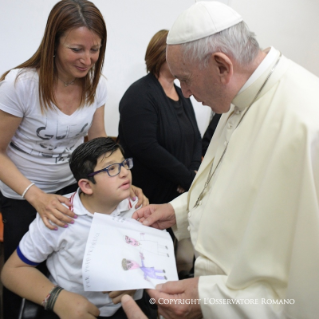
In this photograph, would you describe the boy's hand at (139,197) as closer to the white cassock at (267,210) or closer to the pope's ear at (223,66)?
the white cassock at (267,210)

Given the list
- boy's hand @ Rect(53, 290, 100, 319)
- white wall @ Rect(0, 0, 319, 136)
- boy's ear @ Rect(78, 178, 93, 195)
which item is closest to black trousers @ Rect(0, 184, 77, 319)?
boy's hand @ Rect(53, 290, 100, 319)

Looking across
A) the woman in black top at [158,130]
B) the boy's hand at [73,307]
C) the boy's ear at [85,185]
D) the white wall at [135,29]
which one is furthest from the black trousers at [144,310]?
the white wall at [135,29]

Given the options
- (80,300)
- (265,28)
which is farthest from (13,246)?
(265,28)

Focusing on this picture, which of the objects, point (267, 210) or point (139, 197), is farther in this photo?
point (139, 197)

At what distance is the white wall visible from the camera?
2.71 m

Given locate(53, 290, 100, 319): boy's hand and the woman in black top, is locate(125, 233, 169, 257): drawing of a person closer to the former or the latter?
locate(53, 290, 100, 319): boy's hand

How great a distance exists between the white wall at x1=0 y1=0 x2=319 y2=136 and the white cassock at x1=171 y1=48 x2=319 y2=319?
203cm

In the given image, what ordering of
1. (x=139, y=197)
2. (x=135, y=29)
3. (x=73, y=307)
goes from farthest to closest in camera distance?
(x=135, y=29) → (x=139, y=197) → (x=73, y=307)

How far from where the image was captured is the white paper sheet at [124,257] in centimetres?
119

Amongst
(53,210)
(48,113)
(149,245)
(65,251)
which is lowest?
(65,251)

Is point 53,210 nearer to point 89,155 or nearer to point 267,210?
point 89,155

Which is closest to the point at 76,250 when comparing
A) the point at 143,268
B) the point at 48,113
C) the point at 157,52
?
the point at 143,268

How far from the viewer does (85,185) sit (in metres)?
1.59

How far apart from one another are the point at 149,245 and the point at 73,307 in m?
0.44
